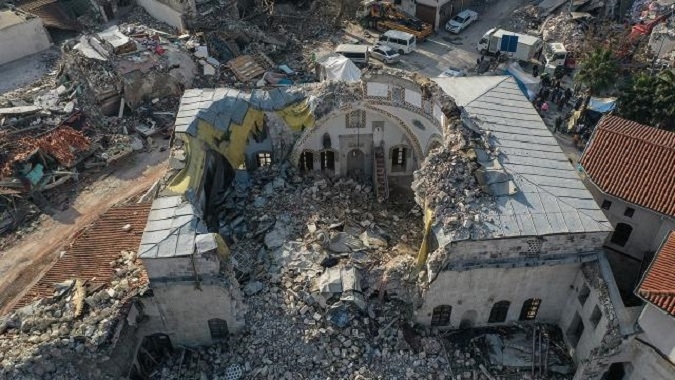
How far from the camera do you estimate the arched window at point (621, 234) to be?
27.0 metres

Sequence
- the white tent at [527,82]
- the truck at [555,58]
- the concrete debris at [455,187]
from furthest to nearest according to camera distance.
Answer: the truck at [555,58] → the white tent at [527,82] → the concrete debris at [455,187]

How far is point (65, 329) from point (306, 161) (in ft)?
54.5

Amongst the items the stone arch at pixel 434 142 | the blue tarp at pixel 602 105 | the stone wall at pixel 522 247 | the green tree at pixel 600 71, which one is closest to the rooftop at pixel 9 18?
the stone arch at pixel 434 142

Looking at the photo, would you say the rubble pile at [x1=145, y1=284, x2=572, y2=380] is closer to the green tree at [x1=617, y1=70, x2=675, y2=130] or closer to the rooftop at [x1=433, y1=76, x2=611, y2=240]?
the rooftop at [x1=433, y1=76, x2=611, y2=240]

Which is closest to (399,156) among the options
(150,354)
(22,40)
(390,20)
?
(150,354)

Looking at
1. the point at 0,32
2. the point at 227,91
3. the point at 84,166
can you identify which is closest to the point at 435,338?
the point at 227,91

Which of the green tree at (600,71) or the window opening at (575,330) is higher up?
the green tree at (600,71)

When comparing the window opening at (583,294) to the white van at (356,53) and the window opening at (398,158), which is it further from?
the white van at (356,53)

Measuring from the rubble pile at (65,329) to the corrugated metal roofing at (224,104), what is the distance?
936 centimetres

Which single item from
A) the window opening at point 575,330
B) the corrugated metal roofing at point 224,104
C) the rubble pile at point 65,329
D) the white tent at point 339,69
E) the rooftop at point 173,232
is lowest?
the window opening at point 575,330

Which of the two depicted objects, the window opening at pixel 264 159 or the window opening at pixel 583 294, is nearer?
the window opening at pixel 583 294

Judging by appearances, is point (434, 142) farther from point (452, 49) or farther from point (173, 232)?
point (452, 49)

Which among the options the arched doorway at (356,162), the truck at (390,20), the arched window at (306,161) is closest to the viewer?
the arched window at (306,161)

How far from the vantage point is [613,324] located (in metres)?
21.9
